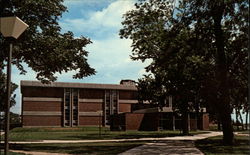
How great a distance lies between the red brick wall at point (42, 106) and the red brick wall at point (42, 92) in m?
1.48

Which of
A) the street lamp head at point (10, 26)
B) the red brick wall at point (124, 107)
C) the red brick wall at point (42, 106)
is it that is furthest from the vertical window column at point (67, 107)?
the street lamp head at point (10, 26)

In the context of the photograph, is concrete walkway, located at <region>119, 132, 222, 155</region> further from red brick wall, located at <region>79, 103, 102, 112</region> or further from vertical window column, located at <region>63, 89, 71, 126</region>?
red brick wall, located at <region>79, 103, 102, 112</region>

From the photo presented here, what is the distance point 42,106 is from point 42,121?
278 cm

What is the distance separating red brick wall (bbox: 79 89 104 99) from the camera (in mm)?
69625

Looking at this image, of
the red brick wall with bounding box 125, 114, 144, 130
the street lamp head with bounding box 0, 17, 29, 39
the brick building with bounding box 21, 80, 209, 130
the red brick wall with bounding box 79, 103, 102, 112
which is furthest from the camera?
the red brick wall with bounding box 79, 103, 102, 112

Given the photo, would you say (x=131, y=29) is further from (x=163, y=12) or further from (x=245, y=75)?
(x=245, y=75)

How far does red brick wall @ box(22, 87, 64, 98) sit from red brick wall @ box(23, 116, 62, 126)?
4.08 metres

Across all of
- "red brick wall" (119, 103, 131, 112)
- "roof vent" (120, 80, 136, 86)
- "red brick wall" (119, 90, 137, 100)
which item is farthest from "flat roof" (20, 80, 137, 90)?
"red brick wall" (119, 103, 131, 112)

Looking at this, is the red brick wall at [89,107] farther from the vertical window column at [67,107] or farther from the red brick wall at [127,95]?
the red brick wall at [127,95]

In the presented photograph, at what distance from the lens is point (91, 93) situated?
7025 cm

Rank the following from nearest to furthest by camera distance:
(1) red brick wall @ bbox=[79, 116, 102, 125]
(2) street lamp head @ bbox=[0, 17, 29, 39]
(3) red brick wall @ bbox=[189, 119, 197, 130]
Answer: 1. (2) street lamp head @ bbox=[0, 17, 29, 39]
2. (3) red brick wall @ bbox=[189, 119, 197, 130]
3. (1) red brick wall @ bbox=[79, 116, 102, 125]

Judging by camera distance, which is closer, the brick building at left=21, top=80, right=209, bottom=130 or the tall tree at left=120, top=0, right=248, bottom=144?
the tall tree at left=120, top=0, right=248, bottom=144

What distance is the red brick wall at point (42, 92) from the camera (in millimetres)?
64688

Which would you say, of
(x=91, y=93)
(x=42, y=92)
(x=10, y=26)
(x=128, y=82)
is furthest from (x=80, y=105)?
(x=10, y=26)
